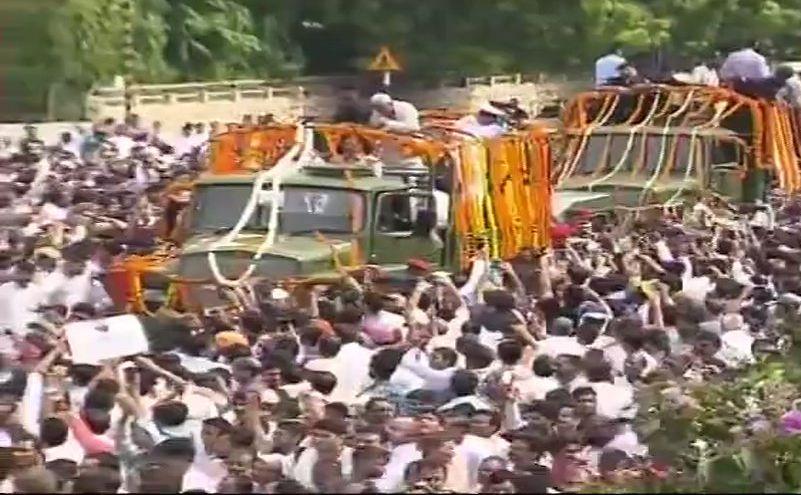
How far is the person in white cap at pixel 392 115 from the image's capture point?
14.6m

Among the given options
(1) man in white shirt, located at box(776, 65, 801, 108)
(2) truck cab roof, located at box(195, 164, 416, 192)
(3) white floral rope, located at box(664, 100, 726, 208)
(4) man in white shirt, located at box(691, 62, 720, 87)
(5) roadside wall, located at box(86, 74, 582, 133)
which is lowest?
(2) truck cab roof, located at box(195, 164, 416, 192)

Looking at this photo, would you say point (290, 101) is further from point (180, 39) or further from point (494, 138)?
point (494, 138)

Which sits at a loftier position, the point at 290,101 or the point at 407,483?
the point at 290,101

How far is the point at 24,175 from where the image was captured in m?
19.5

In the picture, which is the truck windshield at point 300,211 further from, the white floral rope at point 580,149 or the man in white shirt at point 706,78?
the man in white shirt at point 706,78

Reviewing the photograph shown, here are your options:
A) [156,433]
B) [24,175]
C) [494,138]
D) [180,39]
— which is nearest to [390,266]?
[494,138]

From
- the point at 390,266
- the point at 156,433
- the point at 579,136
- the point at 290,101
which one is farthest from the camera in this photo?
the point at 290,101

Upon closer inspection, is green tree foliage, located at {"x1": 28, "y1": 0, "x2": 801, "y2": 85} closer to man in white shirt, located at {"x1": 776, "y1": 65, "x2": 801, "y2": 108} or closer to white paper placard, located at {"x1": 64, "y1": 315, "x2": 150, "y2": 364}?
man in white shirt, located at {"x1": 776, "y1": 65, "x2": 801, "y2": 108}

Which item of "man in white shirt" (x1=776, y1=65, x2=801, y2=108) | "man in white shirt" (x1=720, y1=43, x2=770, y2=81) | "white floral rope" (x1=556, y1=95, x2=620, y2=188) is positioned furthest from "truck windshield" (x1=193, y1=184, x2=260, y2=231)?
"man in white shirt" (x1=720, y1=43, x2=770, y2=81)

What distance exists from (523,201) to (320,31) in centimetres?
2144

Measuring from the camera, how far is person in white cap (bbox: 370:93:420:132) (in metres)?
14.6

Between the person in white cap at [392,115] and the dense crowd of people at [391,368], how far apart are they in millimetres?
1462

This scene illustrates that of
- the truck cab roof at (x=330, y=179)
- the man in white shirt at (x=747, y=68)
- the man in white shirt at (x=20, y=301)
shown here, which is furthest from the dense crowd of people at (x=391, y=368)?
the man in white shirt at (x=747, y=68)

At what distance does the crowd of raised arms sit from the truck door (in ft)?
0.79
